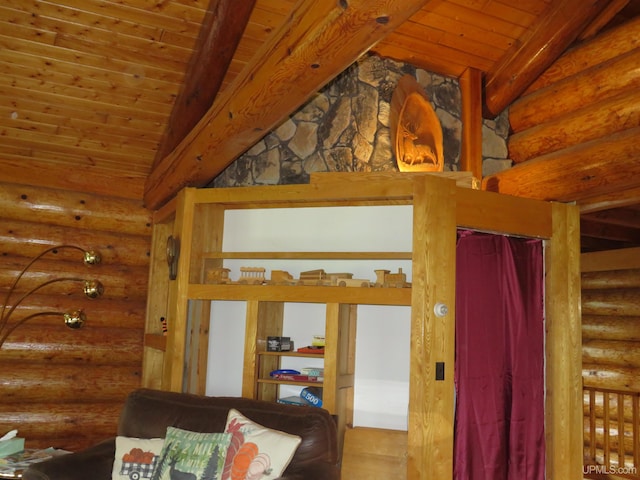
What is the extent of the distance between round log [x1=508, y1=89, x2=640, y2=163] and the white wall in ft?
5.10

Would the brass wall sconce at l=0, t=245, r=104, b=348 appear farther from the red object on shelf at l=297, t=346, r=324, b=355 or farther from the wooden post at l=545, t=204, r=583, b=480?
the wooden post at l=545, t=204, r=583, b=480

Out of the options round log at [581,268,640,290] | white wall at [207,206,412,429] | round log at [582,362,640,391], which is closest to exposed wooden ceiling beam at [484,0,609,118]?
white wall at [207,206,412,429]

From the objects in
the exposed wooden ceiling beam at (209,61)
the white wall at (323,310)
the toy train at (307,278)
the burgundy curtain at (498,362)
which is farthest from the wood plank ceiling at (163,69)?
the burgundy curtain at (498,362)

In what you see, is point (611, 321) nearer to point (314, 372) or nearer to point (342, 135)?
point (342, 135)

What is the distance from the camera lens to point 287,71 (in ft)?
10.0

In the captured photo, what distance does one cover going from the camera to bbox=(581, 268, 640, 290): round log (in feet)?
22.4

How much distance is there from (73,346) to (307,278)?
7.31ft

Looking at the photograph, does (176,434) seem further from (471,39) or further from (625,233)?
(625,233)

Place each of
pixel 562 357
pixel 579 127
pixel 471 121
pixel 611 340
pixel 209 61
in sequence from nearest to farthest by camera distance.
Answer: pixel 562 357
pixel 209 61
pixel 579 127
pixel 471 121
pixel 611 340

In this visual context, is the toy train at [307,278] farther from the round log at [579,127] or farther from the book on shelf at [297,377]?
the round log at [579,127]

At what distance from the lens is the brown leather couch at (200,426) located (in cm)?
294

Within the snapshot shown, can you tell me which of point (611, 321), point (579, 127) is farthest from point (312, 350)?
point (611, 321)

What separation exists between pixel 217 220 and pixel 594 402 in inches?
164

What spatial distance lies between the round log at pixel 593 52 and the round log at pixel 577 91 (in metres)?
0.06
